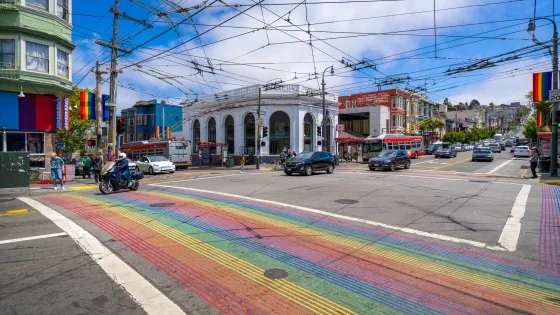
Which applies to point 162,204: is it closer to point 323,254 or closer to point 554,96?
point 323,254

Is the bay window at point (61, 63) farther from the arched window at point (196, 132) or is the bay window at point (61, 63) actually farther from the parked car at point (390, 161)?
the arched window at point (196, 132)

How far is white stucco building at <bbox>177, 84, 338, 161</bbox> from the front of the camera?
36062mm

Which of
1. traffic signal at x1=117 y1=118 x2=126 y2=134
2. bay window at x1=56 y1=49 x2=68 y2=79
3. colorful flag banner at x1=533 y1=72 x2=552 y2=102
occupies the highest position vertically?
bay window at x1=56 y1=49 x2=68 y2=79

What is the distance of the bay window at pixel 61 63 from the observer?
18.4 metres

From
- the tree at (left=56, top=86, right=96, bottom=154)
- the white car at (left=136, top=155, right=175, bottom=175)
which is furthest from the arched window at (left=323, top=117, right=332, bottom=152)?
the tree at (left=56, top=86, right=96, bottom=154)

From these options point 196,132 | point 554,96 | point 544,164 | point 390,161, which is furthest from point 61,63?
point 544,164

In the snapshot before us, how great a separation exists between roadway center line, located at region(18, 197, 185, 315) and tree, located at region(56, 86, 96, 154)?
32913mm

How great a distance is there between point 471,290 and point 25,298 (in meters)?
5.52

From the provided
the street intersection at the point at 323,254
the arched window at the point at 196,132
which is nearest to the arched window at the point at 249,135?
the arched window at the point at 196,132

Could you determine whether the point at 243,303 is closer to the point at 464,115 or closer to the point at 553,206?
the point at 553,206

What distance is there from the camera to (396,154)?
958 inches

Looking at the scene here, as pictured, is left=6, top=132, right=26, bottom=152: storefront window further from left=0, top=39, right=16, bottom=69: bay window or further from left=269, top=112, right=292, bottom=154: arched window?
left=269, top=112, right=292, bottom=154: arched window

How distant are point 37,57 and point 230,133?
24371 millimetres

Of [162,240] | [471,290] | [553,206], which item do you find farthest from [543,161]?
[162,240]
